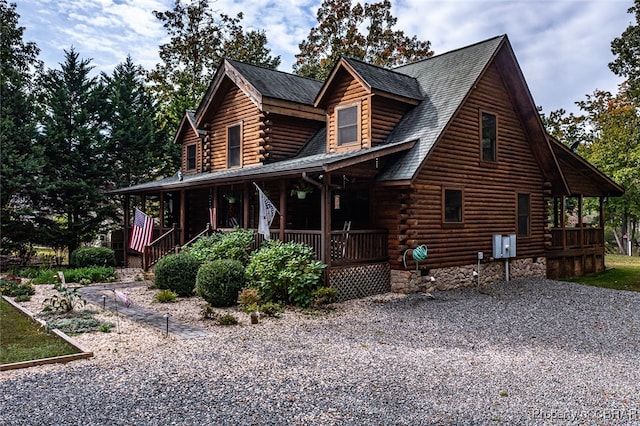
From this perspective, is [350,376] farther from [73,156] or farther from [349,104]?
[73,156]

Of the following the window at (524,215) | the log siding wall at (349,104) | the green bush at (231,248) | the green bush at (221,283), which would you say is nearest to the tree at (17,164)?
the green bush at (231,248)

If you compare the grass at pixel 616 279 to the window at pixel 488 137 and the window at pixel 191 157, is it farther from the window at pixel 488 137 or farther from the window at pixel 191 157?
the window at pixel 191 157

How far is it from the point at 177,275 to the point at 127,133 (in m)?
13.2

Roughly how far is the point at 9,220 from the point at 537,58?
917 inches

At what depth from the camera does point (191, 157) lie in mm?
20797

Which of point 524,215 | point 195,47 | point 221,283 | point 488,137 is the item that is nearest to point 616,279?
point 524,215

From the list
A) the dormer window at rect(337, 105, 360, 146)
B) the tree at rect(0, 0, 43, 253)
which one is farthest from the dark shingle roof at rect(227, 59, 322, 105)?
the tree at rect(0, 0, 43, 253)

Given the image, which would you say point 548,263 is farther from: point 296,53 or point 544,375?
point 296,53

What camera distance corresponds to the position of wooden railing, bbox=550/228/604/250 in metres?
17.6

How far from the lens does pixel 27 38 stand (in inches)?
1158

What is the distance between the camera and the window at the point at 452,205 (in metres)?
13.4

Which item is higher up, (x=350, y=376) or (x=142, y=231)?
(x=142, y=231)

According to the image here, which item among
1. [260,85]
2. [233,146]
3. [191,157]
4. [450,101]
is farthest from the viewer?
[191,157]

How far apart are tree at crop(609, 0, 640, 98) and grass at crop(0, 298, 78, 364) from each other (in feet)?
99.7
